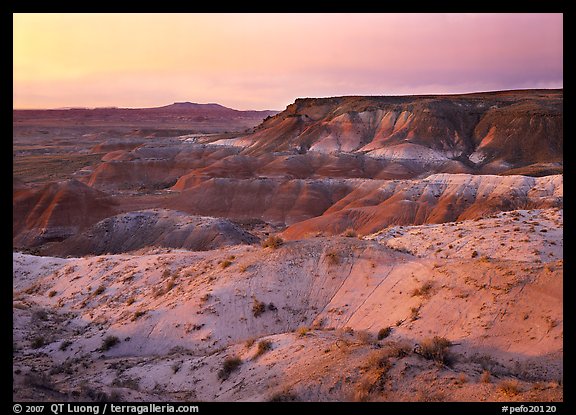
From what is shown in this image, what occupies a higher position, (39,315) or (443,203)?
(443,203)

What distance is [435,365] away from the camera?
8906 millimetres

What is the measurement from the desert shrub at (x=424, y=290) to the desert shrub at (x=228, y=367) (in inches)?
217

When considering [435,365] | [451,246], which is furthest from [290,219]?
[435,365]

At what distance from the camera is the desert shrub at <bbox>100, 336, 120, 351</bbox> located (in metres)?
15.0

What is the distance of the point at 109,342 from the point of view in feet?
49.7

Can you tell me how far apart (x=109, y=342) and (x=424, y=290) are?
9712 millimetres

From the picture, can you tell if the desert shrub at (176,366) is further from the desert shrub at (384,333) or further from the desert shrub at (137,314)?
the desert shrub at (384,333)

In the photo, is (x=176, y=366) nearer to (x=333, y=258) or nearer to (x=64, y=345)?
(x=64, y=345)

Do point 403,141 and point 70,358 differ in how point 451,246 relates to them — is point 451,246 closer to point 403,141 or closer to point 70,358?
point 70,358

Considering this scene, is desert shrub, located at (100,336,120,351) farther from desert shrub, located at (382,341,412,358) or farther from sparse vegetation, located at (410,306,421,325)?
desert shrub, located at (382,341,412,358)

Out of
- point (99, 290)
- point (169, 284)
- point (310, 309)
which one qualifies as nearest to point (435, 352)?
point (310, 309)

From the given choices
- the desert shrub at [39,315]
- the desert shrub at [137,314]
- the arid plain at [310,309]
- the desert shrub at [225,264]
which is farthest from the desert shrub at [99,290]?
the desert shrub at [225,264]

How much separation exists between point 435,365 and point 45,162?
115 meters

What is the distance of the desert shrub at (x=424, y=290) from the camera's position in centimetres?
1359
